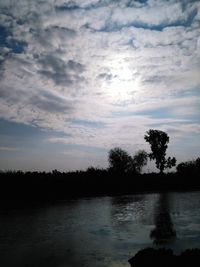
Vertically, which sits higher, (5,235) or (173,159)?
(173,159)

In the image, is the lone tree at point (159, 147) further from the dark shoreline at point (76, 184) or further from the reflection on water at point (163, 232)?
the reflection on water at point (163, 232)

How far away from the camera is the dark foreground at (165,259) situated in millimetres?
7865

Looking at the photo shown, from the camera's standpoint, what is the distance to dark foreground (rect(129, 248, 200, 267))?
25.8 ft

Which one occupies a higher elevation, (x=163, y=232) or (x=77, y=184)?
(x=77, y=184)

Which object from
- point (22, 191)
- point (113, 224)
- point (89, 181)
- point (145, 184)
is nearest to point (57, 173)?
point (89, 181)

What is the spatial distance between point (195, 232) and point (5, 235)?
10593 mm

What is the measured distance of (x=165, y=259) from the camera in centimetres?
822

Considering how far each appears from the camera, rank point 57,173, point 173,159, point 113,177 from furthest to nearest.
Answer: point 173,159
point 113,177
point 57,173

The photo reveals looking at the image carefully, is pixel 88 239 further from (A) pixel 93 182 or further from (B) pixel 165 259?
(A) pixel 93 182

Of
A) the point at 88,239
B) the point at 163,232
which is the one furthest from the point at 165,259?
the point at 163,232

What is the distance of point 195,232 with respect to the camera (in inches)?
573

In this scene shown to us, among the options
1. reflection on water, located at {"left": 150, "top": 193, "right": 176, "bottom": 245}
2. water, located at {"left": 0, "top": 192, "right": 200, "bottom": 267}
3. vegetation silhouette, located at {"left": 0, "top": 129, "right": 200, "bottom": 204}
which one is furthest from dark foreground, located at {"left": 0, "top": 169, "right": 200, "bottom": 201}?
reflection on water, located at {"left": 150, "top": 193, "right": 176, "bottom": 245}

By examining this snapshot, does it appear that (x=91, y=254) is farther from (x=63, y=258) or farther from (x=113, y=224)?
(x=113, y=224)

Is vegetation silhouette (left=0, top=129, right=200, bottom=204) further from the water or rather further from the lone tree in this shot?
the water
